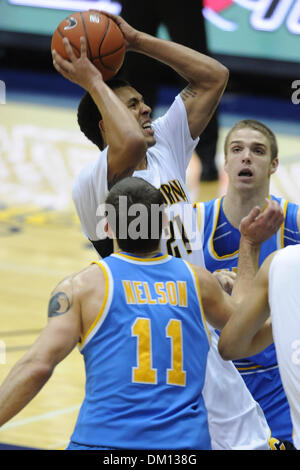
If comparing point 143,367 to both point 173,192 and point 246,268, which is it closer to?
point 246,268

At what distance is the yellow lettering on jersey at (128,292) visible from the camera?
312cm

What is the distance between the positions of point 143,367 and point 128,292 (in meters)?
0.26

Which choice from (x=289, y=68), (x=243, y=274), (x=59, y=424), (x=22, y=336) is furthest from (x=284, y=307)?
(x=289, y=68)

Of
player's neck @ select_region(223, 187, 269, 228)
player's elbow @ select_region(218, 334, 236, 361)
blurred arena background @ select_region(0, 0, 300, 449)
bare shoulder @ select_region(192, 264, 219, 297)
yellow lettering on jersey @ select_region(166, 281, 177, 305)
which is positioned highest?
yellow lettering on jersey @ select_region(166, 281, 177, 305)

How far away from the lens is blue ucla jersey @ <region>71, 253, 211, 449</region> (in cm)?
305

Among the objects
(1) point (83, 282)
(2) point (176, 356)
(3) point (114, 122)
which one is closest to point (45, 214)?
(3) point (114, 122)

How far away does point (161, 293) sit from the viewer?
3150 mm

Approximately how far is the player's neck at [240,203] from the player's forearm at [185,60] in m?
0.76

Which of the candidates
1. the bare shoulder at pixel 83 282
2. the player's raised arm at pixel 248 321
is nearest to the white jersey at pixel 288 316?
the player's raised arm at pixel 248 321

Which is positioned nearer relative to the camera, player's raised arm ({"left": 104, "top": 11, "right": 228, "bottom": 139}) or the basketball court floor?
player's raised arm ({"left": 104, "top": 11, "right": 228, "bottom": 139})

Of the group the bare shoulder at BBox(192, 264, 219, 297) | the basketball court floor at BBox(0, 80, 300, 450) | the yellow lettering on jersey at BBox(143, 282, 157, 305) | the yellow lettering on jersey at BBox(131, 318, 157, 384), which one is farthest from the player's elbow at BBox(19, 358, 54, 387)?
the basketball court floor at BBox(0, 80, 300, 450)

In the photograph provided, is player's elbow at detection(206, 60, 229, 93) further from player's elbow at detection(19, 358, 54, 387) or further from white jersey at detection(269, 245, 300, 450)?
player's elbow at detection(19, 358, 54, 387)

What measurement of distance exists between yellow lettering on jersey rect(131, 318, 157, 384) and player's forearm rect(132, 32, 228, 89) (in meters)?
1.76

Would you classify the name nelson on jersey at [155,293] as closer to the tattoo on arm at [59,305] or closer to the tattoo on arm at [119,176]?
the tattoo on arm at [59,305]
